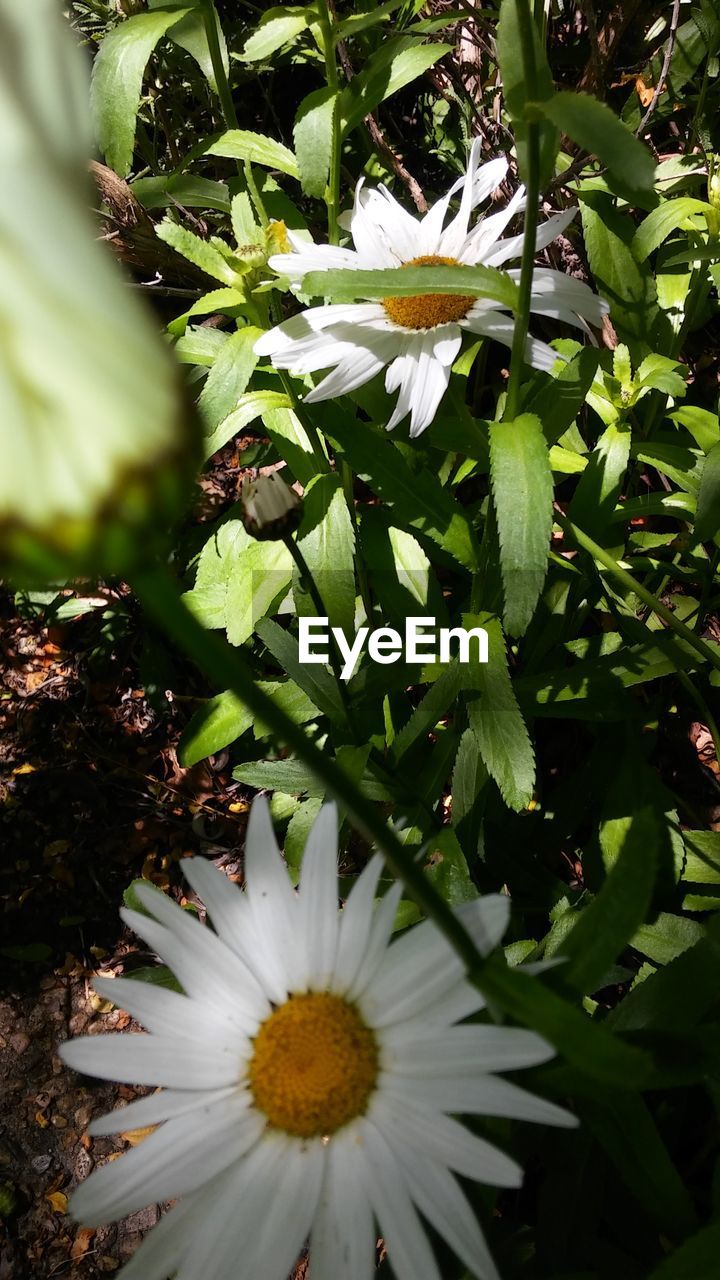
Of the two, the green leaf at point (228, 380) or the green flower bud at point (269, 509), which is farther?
the green leaf at point (228, 380)

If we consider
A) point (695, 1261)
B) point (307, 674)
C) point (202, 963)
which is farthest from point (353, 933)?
point (307, 674)

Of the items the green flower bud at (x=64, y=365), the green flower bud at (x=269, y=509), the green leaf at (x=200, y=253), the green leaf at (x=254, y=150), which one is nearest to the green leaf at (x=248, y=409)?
the green leaf at (x=200, y=253)

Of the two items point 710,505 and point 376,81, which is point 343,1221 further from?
point 376,81

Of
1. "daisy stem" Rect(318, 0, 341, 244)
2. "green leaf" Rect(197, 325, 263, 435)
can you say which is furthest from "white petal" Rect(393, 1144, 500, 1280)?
"daisy stem" Rect(318, 0, 341, 244)

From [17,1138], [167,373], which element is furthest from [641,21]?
[17,1138]

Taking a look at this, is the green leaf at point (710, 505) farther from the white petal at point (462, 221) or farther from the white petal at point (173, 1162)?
the white petal at point (173, 1162)

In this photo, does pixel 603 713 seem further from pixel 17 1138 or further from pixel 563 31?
pixel 563 31
